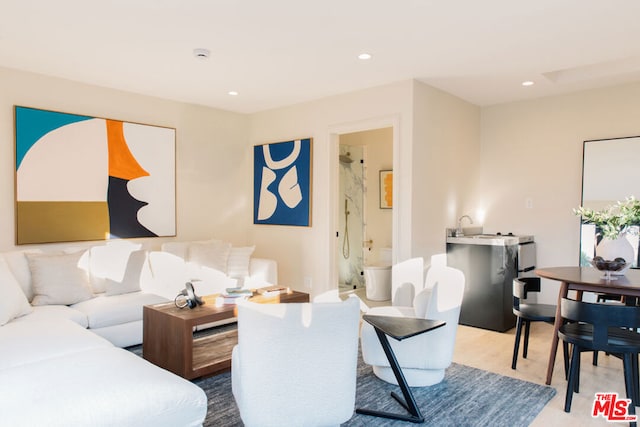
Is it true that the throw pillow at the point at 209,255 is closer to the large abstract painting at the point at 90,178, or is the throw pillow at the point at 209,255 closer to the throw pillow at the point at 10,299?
the large abstract painting at the point at 90,178

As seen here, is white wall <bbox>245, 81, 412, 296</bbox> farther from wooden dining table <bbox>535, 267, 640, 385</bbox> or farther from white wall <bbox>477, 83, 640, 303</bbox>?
white wall <bbox>477, 83, 640, 303</bbox>

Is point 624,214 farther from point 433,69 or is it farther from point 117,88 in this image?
point 117,88

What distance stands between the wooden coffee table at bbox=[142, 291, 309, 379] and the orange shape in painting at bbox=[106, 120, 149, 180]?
191cm

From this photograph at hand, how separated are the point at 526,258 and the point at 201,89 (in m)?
3.90

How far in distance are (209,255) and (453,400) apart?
2.81 meters

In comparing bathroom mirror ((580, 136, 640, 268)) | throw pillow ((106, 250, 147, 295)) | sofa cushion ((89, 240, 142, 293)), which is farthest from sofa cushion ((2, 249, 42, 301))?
bathroom mirror ((580, 136, 640, 268))

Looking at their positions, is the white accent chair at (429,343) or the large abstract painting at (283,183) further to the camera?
the large abstract painting at (283,183)

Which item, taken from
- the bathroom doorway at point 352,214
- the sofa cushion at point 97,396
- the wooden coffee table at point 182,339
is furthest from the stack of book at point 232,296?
the bathroom doorway at point 352,214

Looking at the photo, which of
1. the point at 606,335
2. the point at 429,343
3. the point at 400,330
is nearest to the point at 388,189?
the point at 429,343

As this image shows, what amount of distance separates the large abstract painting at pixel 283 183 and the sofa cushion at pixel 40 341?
8.97 ft

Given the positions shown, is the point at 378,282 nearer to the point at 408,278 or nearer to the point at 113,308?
the point at 408,278

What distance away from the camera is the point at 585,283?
279cm

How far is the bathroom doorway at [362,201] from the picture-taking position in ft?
20.5

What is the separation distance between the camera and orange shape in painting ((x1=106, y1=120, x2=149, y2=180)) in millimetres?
4453
